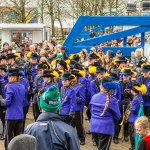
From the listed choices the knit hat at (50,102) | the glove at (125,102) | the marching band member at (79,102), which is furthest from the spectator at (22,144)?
the glove at (125,102)

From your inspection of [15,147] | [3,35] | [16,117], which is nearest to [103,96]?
[16,117]

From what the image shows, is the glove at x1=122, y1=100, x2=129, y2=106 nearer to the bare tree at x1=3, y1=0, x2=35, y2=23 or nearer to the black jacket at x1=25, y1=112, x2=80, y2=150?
the black jacket at x1=25, y1=112, x2=80, y2=150

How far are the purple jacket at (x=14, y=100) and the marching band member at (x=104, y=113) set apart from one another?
1456mm

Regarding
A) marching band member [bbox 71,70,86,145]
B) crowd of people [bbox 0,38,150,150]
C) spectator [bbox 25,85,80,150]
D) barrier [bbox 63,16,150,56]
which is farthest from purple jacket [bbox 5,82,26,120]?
barrier [bbox 63,16,150,56]

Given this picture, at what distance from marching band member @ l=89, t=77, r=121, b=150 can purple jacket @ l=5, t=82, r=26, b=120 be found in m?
1.46

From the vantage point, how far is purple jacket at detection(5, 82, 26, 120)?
7.63 meters

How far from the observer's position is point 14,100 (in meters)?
7.75

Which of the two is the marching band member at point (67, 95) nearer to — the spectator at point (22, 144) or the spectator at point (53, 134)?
the spectator at point (53, 134)

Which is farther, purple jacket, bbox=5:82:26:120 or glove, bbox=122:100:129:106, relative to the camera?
glove, bbox=122:100:129:106

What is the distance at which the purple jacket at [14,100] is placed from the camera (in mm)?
7633

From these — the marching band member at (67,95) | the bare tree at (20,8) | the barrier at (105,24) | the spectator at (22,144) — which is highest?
the bare tree at (20,8)

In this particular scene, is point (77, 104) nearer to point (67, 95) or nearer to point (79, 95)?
point (79, 95)

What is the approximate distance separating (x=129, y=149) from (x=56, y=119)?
4.82 meters

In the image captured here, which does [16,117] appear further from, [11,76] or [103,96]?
[103,96]
